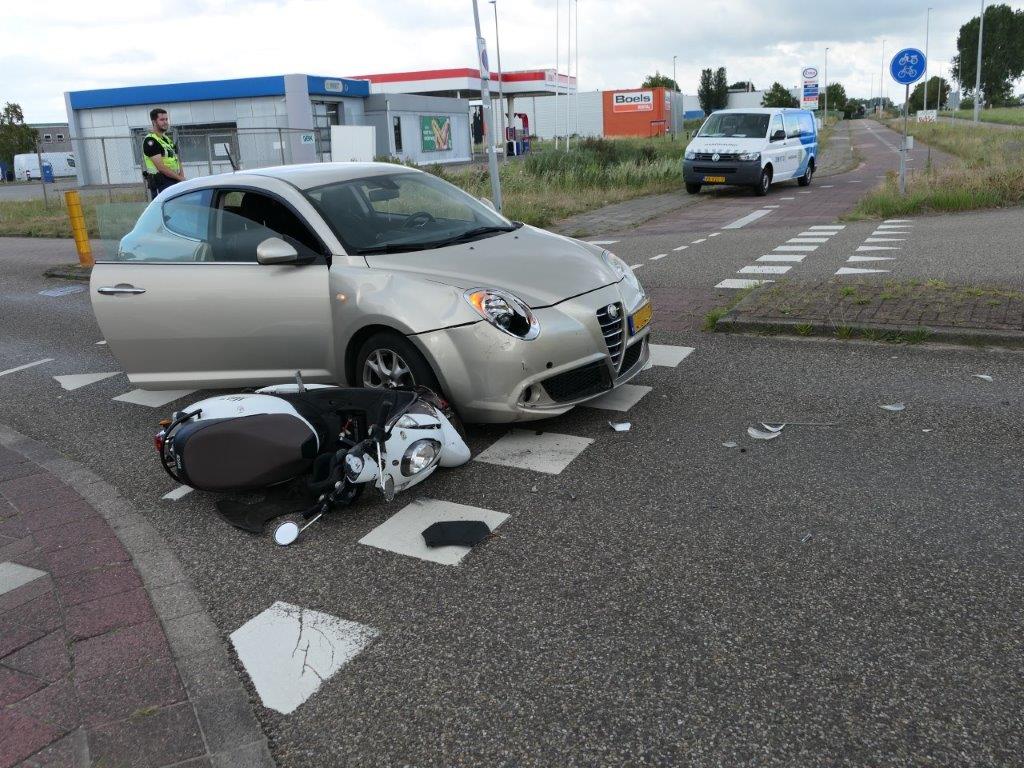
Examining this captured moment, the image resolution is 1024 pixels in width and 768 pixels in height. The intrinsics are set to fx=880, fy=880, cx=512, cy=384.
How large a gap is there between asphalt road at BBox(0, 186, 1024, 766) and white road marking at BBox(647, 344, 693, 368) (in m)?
0.52

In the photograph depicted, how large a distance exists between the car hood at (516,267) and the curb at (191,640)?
1.92 metres

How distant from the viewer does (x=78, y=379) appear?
7066 mm

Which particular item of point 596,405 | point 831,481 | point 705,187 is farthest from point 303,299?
point 705,187

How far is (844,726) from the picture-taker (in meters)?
2.54

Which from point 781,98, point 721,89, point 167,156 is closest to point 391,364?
point 167,156

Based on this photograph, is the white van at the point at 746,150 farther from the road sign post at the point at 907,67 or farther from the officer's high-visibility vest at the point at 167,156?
the officer's high-visibility vest at the point at 167,156

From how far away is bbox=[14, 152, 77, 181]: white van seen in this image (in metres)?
57.2

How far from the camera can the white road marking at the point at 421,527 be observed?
12.3 feet

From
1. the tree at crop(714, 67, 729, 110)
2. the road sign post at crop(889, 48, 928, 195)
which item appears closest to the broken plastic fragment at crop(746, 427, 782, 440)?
the road sign post at crop(889, 48, 928, 195)

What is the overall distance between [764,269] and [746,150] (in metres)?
11.0

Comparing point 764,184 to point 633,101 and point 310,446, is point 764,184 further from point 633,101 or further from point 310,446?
point 633,101

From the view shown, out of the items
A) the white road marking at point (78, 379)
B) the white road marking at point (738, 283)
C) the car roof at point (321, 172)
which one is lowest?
the white road marking at point (78, 379)

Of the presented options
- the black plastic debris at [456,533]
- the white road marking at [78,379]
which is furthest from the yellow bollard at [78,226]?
the black plastic debris at [456,533]

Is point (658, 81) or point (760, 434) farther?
point (658, 81)
